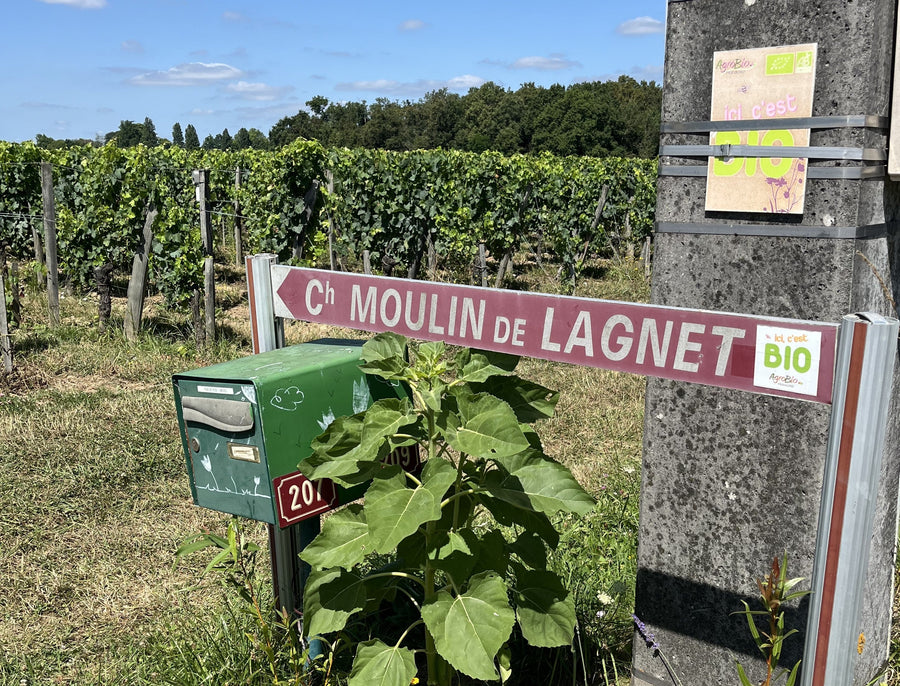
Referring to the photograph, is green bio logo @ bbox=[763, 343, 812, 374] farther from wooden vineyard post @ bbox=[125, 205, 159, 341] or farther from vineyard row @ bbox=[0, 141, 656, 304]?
vineyard row @ bbox=[0, 141, 656, 304]

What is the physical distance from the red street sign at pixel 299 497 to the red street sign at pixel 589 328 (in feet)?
1.37

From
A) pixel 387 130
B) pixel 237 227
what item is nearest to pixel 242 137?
pixel 387 130

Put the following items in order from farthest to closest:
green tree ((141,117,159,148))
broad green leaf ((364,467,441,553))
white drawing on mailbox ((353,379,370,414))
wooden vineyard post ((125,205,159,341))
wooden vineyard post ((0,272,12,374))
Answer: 1. green tree ((141,117,159,148))
2. wooden vineyard post ((125,205,159,341))
3. wooden vineyard post ((0,272,12,374))
4. white drawing on mailbox ((353,379,370,414))
5. broad green leaf ((364,467,441,553))

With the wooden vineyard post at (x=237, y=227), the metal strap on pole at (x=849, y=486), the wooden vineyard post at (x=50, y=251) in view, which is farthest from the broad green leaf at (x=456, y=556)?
the wooden vineyard post at (x=237, y=227)

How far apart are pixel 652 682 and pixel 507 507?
0.93 m

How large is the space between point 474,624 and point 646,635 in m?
0.85

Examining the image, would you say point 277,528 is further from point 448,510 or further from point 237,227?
point 237,227

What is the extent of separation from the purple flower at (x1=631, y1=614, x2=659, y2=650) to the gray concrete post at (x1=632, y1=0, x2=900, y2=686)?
0.02m

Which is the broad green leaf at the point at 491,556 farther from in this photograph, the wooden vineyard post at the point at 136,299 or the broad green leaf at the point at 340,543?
the wooden vineyard post at the point at 136,299

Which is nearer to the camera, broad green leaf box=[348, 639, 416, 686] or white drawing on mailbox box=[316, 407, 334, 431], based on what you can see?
broad green leaf box=[348, 639, 416, 686]

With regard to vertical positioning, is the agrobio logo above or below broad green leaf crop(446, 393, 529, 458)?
above

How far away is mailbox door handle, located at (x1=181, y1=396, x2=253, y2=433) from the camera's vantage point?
1.89 m

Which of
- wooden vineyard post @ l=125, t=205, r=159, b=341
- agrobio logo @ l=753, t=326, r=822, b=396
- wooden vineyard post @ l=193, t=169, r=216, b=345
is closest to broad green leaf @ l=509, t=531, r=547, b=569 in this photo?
agrobio logo @ l=753, t=326, r=822, b=396

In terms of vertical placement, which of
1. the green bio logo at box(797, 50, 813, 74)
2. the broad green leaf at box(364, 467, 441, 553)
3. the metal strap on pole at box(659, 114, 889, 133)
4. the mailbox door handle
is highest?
the green bio logo at box(797, 50, 813, 74)
